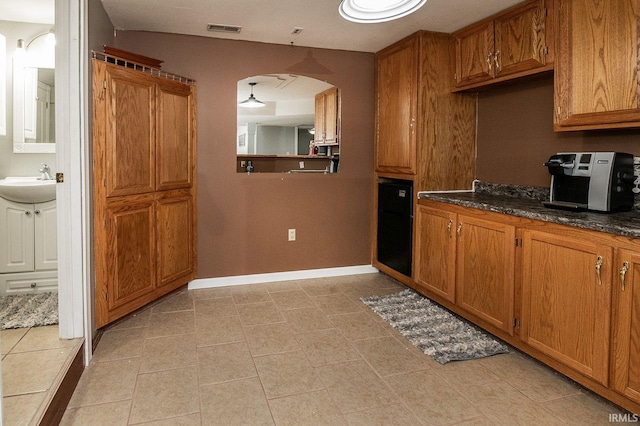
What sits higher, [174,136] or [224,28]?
[224,28]

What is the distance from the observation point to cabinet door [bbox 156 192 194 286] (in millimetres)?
3416

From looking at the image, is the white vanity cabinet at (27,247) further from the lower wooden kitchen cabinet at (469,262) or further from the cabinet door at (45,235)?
the lower wooden kitchen cabinet at (469,262)

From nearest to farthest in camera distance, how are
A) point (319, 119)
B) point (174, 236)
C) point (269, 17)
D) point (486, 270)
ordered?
point (486, 270), point (269, 17), point (174, 236), point (319, 119)

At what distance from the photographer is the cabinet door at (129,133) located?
2.84m

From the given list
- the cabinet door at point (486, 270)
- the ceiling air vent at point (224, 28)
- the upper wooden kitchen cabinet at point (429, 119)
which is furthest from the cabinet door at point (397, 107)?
the ceiling air vent at point (224, 28)

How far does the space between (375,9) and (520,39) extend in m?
1.22

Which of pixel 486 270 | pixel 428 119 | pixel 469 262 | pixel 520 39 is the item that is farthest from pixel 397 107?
pixel 486 270

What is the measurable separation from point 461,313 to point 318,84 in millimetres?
2466

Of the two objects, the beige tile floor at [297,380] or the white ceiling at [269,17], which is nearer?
the beige tile floor at [297,380]

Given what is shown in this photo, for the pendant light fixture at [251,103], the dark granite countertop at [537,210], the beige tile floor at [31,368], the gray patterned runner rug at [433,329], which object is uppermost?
the pendant light fixture at [251,103]

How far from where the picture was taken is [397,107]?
156 inches

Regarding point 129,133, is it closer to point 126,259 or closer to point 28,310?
point 126,259

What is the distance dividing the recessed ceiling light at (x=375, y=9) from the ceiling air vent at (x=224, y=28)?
5.15ft

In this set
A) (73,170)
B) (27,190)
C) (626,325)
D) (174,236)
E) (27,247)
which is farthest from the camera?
(174,236)
